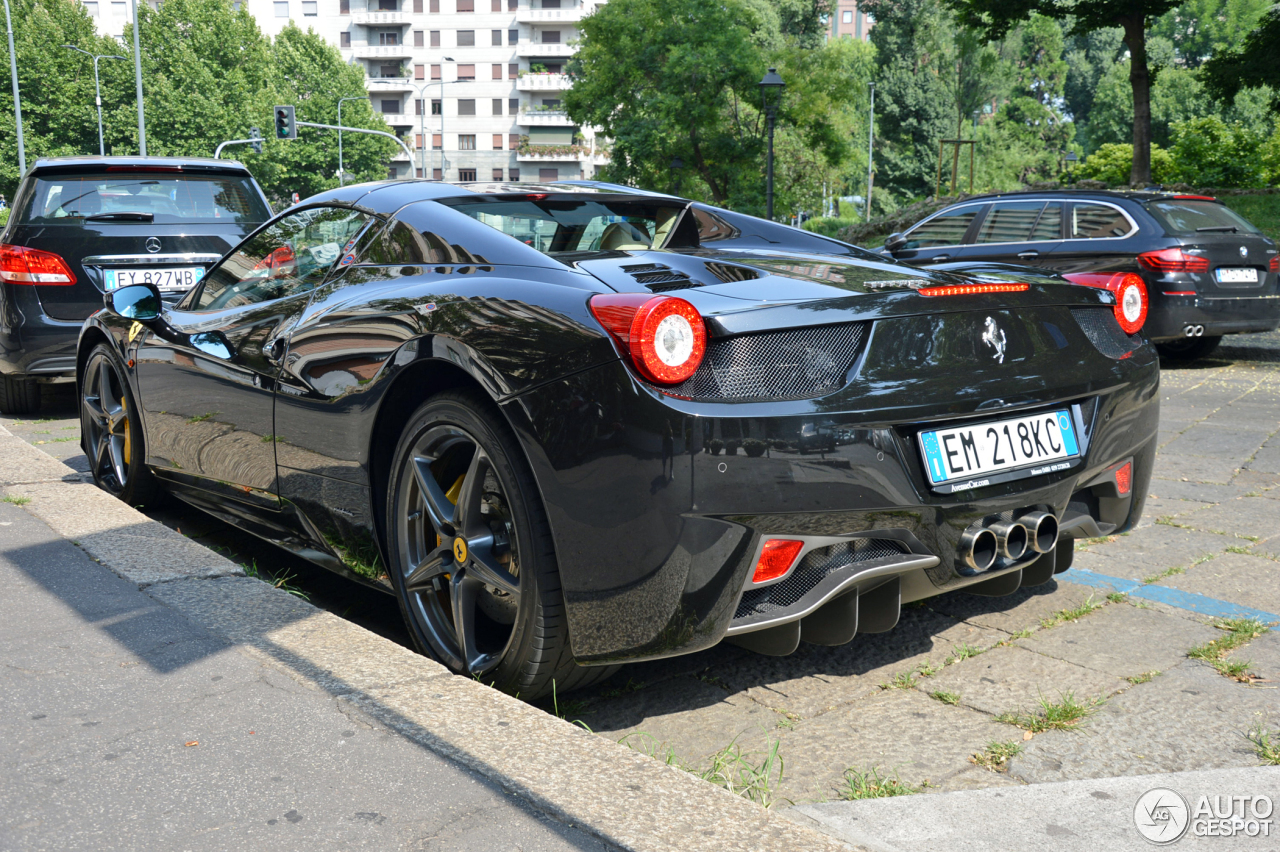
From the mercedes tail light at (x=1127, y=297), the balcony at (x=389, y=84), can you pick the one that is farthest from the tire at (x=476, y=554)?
the balcony at (x=389, y=84)

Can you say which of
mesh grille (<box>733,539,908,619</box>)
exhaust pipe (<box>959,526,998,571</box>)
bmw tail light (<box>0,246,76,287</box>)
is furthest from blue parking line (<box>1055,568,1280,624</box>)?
bmw tail light (<box>0,246,76,287</box>)

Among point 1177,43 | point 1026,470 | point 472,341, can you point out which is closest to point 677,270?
point 472,341

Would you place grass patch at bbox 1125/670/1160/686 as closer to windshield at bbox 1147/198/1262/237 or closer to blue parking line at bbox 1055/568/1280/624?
blue parking line at bbox 1055/568/1280/624

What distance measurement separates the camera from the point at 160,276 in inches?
285

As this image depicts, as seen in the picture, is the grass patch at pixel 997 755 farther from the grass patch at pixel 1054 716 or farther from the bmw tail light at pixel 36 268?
the bmw tail light at pixel 36 268

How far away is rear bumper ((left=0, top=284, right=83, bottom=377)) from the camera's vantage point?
717 centimetres

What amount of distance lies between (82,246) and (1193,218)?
8879mm

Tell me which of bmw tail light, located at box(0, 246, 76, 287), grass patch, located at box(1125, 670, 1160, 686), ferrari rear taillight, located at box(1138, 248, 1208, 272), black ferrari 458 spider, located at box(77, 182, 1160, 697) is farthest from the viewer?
ferrari rear taillight, located at box(1138, 248, 1208, 272)

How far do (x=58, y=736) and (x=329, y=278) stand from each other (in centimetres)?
156

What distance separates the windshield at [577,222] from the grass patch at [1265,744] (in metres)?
1.95

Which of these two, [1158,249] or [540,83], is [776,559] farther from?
[540,83]

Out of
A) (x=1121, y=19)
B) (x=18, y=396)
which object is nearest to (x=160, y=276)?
(x=18, y=396)

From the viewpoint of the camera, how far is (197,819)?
2.00 m

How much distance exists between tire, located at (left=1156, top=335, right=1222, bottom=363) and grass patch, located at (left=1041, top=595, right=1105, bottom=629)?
8.22 meters
